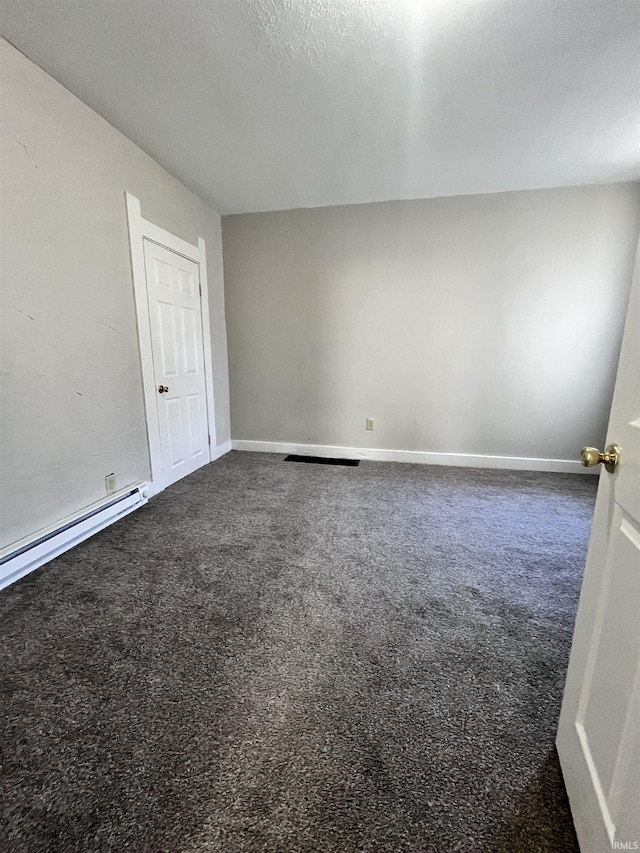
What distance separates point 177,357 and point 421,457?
2524mm

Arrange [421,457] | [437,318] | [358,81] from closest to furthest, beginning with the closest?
[358,81] < [437,318] < [421,457]

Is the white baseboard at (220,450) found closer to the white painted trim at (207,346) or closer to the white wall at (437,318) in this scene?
the white painted trim at (207,346)

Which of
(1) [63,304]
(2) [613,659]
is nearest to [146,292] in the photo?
(1) [63,304]

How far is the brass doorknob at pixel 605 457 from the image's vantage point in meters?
0.76

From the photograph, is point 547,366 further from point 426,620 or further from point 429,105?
point 426,620

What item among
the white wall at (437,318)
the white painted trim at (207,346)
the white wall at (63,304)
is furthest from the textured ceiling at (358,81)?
the white painted trim at (207,346)

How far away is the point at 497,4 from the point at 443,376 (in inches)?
94.7

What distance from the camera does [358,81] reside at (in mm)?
1798

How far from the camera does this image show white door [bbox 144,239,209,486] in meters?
2.71

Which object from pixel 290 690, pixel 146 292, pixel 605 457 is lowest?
pixel 290 690

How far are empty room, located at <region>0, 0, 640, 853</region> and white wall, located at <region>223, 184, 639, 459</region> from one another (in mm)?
26

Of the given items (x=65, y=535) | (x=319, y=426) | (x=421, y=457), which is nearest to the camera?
(x=65, y=535)

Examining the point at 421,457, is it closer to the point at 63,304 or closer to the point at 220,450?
the point at 220,450

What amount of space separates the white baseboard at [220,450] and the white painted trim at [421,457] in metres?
0.08
